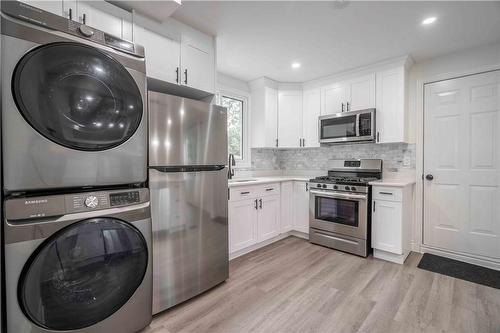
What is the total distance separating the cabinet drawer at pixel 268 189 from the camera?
307 centimetres

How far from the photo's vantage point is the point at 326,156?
3.91 m

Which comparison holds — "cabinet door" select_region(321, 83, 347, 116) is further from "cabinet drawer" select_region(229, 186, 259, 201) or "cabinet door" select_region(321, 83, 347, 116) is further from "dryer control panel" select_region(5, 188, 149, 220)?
"dryer control panel" select_region(5, 188, 149, 220)

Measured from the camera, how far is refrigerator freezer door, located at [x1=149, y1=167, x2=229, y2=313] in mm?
1714

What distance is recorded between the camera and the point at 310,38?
2.48 meters

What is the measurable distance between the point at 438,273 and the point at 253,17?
10.6ft

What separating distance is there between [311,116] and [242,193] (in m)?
1.86

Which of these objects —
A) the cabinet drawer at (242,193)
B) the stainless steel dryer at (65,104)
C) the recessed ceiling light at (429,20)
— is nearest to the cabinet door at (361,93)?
the recessed ceiling light at (429,20)

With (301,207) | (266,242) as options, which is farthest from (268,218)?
(301,207)

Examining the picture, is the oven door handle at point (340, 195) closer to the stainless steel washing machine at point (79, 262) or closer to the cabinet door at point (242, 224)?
the cabinet door at point (242, 224)

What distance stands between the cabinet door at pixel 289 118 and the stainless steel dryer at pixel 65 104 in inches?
108

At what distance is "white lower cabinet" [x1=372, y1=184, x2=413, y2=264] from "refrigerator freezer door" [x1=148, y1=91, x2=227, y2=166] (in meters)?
2.02

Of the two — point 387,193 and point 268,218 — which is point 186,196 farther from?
point 387,193

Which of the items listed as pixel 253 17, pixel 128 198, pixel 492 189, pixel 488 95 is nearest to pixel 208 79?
pixel 253 17

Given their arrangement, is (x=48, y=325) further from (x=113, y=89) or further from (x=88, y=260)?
(x=113, y=89)
